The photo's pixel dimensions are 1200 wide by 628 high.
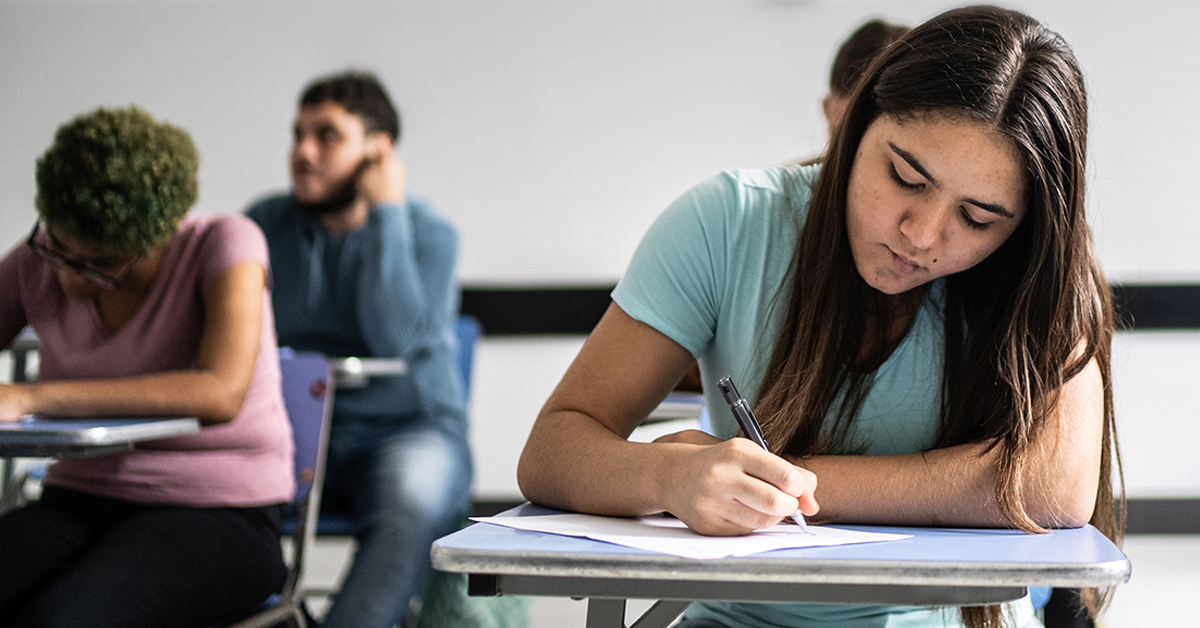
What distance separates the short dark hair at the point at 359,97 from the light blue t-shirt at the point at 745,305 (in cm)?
201

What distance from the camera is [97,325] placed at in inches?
65.9

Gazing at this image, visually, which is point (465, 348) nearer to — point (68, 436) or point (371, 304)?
point (371, 304)

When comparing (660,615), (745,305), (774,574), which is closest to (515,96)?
(745,305)

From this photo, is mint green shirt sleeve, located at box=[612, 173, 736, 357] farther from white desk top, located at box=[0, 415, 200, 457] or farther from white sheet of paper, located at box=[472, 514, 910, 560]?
white desk top, located at box=[0, 415, 200, 457]

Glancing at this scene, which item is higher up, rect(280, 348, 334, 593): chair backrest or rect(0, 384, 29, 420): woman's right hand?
rect(0, 384, 29, 420): woman's right hand

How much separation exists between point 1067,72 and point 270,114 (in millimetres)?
4069

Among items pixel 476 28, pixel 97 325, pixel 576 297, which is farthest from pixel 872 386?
pixel 476 28

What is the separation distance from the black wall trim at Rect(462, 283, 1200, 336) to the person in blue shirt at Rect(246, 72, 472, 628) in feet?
4.76

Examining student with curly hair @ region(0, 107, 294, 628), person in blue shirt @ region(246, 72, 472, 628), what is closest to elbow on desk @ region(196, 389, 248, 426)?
student with curly hair @ region(0, 107, 294, 628)

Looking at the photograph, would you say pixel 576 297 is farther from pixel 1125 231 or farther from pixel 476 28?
pixel 1125 231

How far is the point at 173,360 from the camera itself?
1.67 metres

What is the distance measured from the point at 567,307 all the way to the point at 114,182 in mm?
2905

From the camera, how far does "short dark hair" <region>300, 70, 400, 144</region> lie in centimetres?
290

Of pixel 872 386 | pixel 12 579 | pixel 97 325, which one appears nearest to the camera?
pixel 872 386
